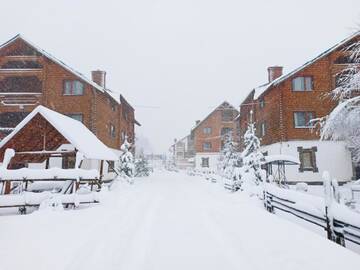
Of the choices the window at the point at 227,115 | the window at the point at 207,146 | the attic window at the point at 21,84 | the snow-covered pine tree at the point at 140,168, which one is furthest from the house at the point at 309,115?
the window at the point at 227,115

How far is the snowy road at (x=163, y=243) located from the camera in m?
4.48

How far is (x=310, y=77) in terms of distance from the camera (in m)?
23.5

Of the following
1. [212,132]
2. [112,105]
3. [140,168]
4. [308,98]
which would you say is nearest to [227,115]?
[212,132]

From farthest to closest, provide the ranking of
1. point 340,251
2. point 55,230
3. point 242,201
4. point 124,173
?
1. point 124,173
2. point 242,201
3. point 55,230
4. point 340,251

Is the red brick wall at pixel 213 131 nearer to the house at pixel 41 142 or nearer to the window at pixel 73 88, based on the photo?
the window at pixel 73 88

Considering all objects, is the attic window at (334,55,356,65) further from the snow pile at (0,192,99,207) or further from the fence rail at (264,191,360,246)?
the snow pile at (0,192,99,207)

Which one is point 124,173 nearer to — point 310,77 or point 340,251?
point 310,77

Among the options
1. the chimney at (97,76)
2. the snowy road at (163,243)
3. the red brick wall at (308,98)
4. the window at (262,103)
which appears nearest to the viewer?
the snowy road at (163,243)

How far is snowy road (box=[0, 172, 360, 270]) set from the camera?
4.48 meters

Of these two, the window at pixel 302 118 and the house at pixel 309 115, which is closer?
the house at pixel 309 115

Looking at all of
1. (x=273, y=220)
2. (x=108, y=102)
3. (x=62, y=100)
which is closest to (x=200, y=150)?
(x=108, y=102)

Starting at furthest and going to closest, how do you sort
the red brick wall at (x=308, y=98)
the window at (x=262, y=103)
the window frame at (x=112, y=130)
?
the window at (x=262, y=103) < the window frame at (x=112, y=130) < the red brick wall at (x=308, y=98)

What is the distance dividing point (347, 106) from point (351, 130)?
113 centimetres

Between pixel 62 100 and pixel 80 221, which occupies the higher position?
pixel 62 100
